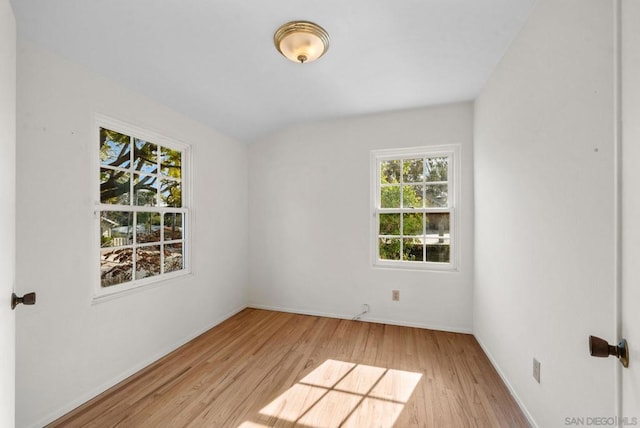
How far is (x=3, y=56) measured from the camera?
982 mm

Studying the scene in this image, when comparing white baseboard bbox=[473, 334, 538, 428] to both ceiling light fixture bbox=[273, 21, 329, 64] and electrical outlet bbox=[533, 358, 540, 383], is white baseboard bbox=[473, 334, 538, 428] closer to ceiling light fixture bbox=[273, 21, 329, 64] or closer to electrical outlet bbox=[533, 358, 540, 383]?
electrical outlet bbox=[533, 358, 540, 383]

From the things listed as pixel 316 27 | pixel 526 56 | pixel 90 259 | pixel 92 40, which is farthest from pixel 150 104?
pixel 526 56

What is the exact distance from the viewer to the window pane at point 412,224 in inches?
118

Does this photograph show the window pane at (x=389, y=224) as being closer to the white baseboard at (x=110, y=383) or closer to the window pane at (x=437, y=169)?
the window pane at (x=437, y=169)

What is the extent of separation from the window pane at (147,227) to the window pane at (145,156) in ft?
1.31

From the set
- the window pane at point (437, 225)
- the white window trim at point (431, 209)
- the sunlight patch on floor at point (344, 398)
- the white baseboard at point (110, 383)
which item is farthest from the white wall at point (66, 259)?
the window pane at point (437, 225)

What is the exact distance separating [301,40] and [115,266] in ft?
7.03

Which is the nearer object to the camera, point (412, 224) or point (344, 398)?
point (344, 398)

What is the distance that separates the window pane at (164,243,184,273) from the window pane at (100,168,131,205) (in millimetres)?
599

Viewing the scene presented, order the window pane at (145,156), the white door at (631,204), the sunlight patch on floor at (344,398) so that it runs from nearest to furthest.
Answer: the white door at (631,204) → the sunlight patch on floor at (344,398) → the window pane at (145,156)

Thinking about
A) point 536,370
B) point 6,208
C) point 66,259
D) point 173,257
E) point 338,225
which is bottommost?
point 536,370

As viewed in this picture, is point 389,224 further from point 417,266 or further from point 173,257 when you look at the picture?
point 173,257

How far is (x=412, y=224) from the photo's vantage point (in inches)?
119

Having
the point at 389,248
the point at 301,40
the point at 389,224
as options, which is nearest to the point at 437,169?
the point at 389,224
